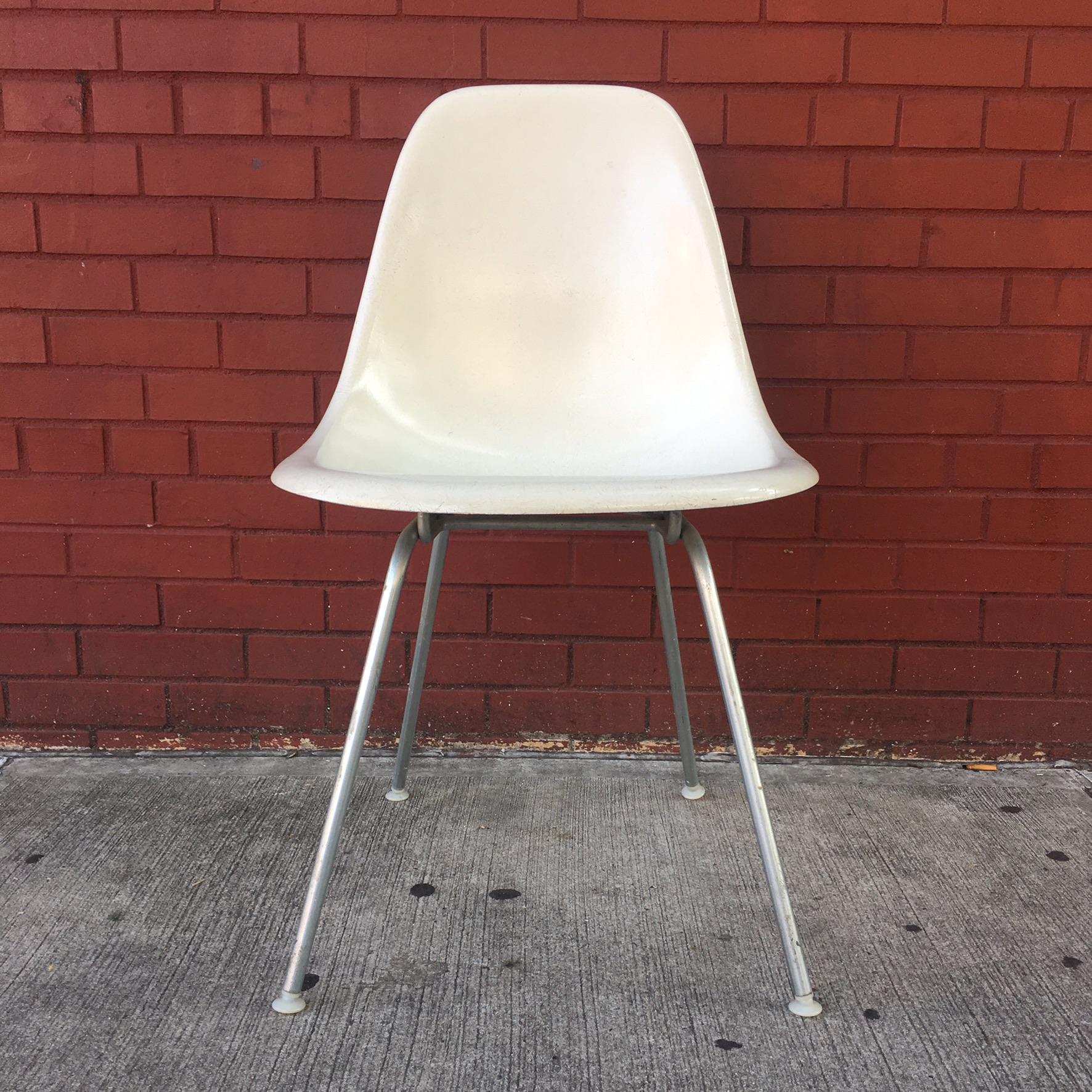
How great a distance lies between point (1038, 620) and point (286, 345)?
127 cm

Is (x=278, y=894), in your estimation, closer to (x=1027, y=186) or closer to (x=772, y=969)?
(x=772, y=969)

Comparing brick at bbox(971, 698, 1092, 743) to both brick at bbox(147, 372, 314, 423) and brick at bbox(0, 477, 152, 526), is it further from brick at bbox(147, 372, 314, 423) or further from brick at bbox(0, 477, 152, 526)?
brick at bbox(0, 477, 152, 526)

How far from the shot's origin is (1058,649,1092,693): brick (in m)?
1.70

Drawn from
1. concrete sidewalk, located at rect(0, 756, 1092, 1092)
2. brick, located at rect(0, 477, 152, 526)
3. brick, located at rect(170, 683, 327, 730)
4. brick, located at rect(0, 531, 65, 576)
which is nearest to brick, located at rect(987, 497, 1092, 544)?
concrete sidewalk, located at rect(0, 756, 1092, 1092)

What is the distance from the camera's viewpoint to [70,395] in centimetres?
164

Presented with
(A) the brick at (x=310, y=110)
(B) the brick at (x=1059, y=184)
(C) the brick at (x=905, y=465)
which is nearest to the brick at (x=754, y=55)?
(B) the brick at (x=1059, y=184)

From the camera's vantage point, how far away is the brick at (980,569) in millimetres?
1668

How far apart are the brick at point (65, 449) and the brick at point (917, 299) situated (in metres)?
1.16

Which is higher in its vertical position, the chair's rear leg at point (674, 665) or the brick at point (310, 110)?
the brick at point (310, 110)

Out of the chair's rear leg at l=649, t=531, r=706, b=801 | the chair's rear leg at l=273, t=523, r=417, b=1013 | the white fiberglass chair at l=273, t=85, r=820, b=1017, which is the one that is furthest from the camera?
the chair's rear leg at l=649, t=531, r=706, b=801

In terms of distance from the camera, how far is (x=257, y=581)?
170 centimetres

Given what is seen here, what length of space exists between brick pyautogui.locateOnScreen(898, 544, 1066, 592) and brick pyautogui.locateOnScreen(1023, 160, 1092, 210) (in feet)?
Answer: 1.71

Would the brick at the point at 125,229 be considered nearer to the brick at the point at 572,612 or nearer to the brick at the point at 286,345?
the brick at the point at 286,345

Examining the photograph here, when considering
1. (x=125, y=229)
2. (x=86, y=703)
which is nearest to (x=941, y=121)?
(x=125, y=229)
